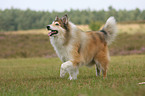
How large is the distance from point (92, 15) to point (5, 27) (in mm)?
36269

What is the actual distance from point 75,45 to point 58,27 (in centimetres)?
85

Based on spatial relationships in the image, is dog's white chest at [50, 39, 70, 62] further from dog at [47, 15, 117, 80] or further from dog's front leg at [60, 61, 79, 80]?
dog's front leg at [60, 61, 79, 80]

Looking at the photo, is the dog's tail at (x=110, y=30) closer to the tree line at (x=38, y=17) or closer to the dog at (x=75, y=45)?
the dog at (x=75, y=45)

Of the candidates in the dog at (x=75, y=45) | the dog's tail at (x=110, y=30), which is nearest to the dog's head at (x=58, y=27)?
the dog at (x=75, y=45)

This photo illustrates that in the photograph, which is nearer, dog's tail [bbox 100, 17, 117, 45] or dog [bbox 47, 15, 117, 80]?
dog [bbox 47, 15, 117, 80]

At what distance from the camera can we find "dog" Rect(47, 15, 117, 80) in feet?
24.2

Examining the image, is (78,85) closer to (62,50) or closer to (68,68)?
(68,68)

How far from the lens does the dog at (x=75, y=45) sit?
7.38m

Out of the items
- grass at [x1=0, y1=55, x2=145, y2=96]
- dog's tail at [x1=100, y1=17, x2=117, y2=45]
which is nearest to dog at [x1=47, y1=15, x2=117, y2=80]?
dog's tail at [x1=100, y1=17, x2=117, y2=45]

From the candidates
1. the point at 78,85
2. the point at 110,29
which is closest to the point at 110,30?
the point at 110,29

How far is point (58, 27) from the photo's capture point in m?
7.39

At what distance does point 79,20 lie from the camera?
8594 cm

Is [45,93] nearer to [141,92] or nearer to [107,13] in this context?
[141,92]

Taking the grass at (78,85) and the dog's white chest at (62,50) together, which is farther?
the dog's white chest at (62,50)
